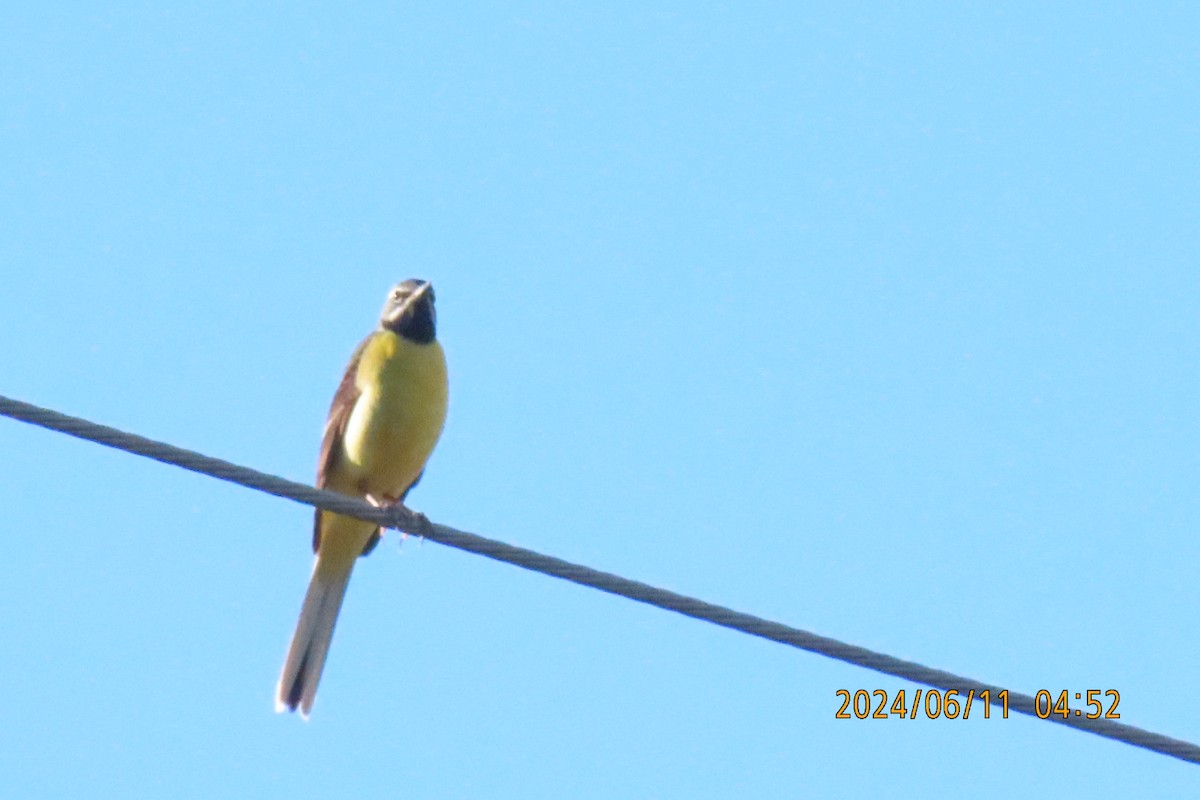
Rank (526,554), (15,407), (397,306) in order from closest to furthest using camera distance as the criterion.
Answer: (15,407) < (526,554) < (397,306)

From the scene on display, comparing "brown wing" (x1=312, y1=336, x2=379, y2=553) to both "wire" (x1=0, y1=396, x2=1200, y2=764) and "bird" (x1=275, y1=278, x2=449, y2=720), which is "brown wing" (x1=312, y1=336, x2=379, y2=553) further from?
"wire" (x1=0, y1=396, x2=1200, y2=764)

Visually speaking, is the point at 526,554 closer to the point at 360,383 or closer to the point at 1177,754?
the point at 1177,754

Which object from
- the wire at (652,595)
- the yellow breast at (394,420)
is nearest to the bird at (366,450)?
the yellow breast at (394,420)

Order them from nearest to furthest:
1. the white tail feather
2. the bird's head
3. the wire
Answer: the wire < the white tail feather < the bird's head

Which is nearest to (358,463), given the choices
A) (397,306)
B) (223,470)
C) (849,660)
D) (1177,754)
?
(397,306)

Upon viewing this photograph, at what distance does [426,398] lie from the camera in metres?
8.98

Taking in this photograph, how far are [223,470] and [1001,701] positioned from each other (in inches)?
94.9

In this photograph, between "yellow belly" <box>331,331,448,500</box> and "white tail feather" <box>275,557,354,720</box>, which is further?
"white tail feather" <box>275,557,354,720</box>

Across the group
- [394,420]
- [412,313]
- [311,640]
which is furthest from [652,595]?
[412,313]

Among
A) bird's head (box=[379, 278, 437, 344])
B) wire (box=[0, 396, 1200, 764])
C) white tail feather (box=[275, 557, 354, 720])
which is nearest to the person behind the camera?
wire (box=[0, 396, 1200, 764])

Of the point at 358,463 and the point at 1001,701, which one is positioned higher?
the point at 358,463

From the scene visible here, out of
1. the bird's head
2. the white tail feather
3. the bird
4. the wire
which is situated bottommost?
the wire

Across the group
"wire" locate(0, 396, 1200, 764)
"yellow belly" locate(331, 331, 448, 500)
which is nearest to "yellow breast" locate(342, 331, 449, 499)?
"yellow belly" locate(331, 331, 448, 500)

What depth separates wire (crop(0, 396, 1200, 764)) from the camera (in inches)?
202
